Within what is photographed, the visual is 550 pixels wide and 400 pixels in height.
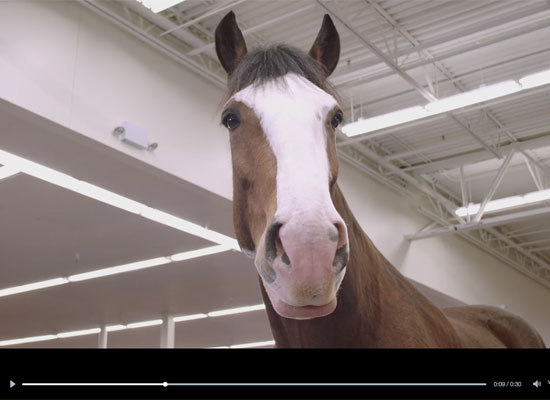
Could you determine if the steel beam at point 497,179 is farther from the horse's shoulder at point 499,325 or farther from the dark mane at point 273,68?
the dark mane at point 273,68

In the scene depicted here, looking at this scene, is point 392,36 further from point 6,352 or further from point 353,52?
point 6,352

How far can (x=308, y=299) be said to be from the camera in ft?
3.14

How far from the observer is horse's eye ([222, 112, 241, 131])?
4.55ft

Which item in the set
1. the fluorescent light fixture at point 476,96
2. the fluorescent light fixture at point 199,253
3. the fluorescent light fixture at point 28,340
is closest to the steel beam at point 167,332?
the fluorescent light fixture at point 199,253

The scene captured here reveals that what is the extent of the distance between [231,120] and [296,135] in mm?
216

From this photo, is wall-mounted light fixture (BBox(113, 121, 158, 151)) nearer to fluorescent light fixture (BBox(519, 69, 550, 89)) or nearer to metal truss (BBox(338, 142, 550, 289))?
metal truss (BBox(338, 142, 550, 289))

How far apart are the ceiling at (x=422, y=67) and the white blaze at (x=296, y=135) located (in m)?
4.02

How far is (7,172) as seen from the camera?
5.86 m

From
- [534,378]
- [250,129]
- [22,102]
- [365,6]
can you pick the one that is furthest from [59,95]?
[534,378]

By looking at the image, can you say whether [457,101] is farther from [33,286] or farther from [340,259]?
[33,286]

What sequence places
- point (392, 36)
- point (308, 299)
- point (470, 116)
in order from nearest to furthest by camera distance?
point (308, 299)
point (392, 36)
point (470, 116)

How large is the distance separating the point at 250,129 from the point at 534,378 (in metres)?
0.82

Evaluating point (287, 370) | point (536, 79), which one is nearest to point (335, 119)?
point (287, 370)

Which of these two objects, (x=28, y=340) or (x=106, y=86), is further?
(x=28, y=340)
